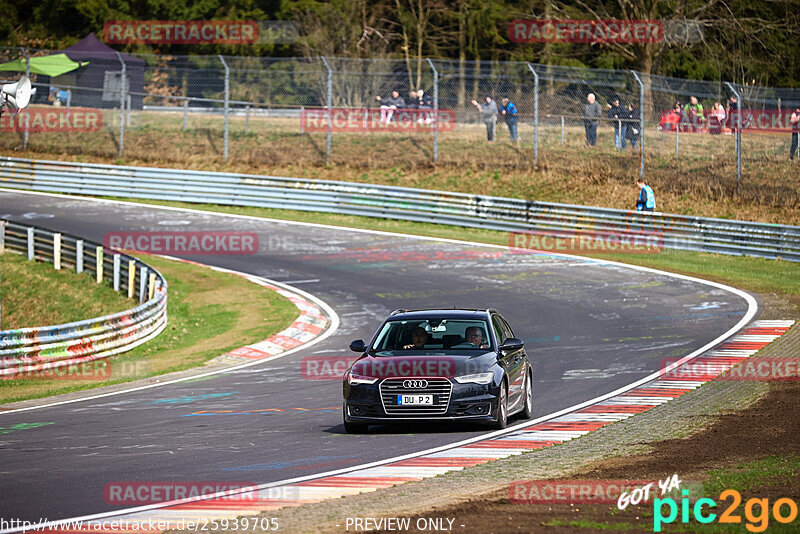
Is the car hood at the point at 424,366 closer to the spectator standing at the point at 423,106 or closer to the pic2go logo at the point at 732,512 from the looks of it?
the pic2go logo at the point at 732,512

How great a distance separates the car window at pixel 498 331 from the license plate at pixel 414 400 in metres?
1.41

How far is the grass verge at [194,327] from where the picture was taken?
17.1m

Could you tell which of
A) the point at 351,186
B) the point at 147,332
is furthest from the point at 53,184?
the point at 147,332

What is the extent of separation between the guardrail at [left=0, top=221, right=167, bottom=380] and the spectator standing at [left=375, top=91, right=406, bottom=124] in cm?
1275

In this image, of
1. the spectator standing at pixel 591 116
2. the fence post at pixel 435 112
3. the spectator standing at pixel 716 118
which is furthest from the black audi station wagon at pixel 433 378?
the fence post at pixel 435 112

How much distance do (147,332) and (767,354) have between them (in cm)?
1149

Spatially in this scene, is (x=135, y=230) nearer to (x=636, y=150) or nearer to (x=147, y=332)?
(x=147, y=332)

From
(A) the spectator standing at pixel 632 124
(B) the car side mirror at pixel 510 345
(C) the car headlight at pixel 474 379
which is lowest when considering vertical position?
(C) the car headlight at pixel 474 379

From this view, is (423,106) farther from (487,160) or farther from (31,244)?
(31,244)

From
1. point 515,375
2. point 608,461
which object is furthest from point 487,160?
point 608,461

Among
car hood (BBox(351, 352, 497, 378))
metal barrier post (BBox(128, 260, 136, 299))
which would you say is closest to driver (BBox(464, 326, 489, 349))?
car hood (BBox(351, 352, 497, 378))

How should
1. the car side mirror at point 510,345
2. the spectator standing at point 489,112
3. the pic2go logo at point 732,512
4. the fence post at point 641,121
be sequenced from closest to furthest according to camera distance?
1. the pic2go logo at point 732,512
2. the car side mirror at point 510,345
3. the fence post at point 641,121
4. the spectator standing at point 489,112

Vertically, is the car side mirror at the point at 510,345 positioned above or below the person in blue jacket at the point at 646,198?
below

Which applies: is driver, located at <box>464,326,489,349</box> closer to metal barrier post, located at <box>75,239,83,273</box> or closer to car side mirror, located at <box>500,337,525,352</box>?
car side mirror, located at <box>500,337,525,352</box>
